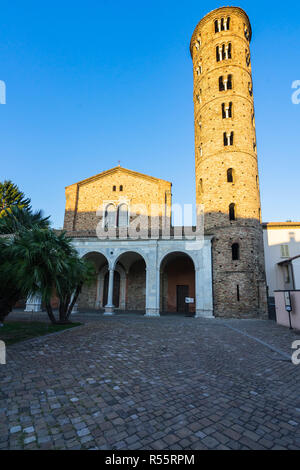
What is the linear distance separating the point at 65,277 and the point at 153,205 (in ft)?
50.4

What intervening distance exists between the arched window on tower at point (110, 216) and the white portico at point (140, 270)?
10.8 feet

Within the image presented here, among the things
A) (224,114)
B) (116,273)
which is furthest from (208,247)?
(224,114)

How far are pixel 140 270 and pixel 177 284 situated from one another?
3658mm

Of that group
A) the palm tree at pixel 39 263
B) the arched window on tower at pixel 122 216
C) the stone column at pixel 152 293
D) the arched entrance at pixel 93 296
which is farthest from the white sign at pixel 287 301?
the arched entrance at pixel 93 296

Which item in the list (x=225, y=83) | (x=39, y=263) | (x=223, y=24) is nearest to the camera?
(x=39, y=263)

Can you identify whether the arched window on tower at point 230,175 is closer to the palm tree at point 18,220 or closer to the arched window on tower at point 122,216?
the arched window on tower at point 122,216

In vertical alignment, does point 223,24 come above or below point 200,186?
above

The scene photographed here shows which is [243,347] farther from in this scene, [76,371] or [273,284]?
[273,284]

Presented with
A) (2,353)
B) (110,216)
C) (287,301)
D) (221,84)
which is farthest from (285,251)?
(2,353)

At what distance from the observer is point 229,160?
747 inches

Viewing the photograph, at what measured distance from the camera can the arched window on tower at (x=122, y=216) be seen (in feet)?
73.9

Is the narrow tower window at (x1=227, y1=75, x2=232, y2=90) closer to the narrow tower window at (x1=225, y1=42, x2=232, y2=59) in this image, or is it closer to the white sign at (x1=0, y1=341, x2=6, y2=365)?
the narrow tower window at (x1=225, y1=42, x2=232, y2=59)

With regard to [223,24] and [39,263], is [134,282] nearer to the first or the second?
[39,263]

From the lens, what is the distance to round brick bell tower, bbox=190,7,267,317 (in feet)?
55.7
